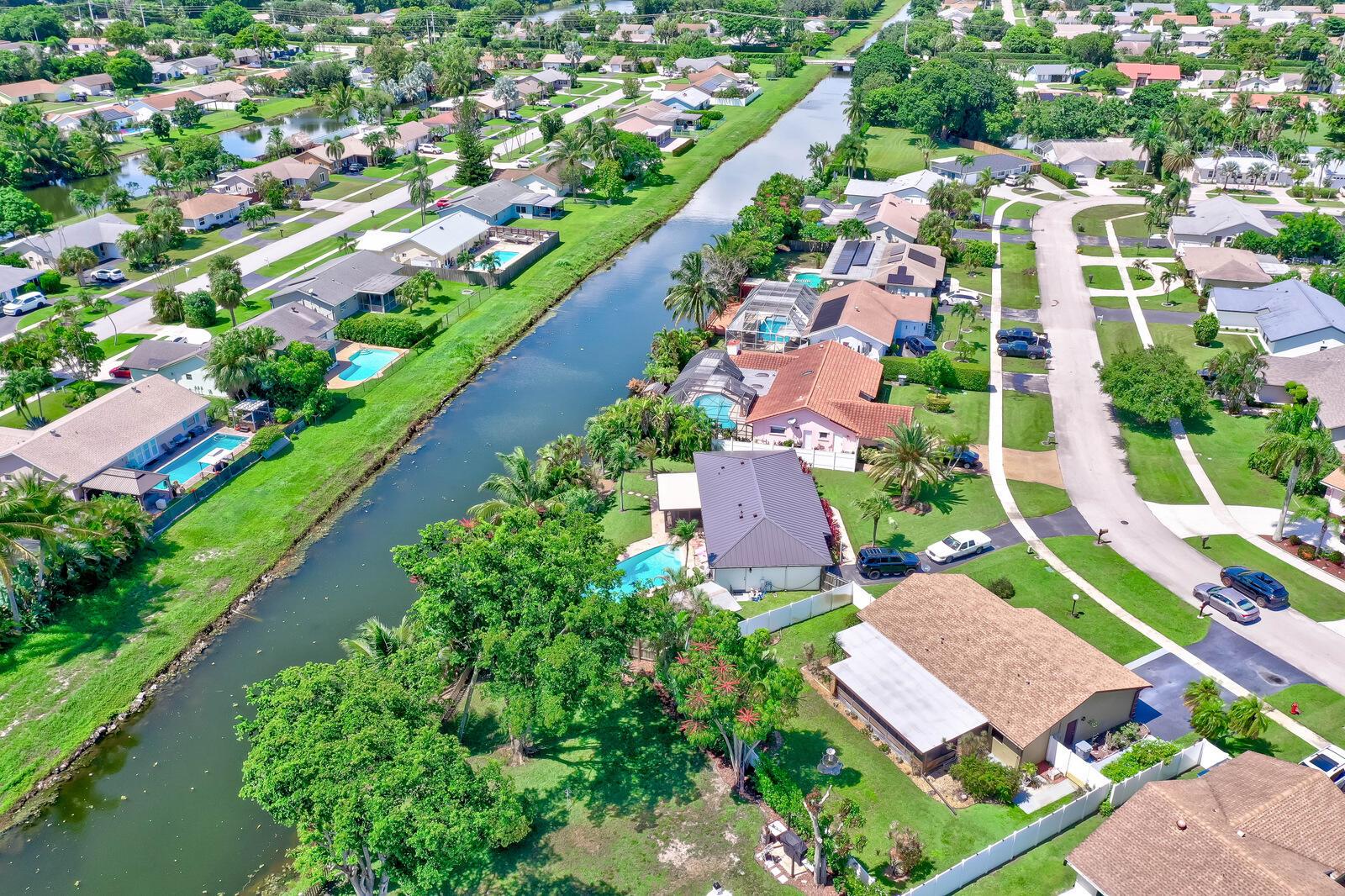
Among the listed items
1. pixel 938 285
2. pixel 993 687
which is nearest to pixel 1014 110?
pixel 938 285

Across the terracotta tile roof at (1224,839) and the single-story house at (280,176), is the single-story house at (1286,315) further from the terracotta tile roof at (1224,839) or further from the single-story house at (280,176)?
the single-story house at (280,176)

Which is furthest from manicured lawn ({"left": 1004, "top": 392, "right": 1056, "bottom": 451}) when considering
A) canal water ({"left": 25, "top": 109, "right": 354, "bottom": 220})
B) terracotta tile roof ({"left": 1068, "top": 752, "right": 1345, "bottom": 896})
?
canal water ({"left": 25, "top": 109, "right": 354, "bottom": 220})

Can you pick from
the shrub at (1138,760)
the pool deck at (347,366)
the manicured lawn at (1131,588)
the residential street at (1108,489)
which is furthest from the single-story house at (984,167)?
the shrub at (1138,760)

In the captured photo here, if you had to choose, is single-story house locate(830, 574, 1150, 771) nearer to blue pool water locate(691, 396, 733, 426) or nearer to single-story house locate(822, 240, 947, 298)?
blue pool water locate(691, 396, 733, 426)

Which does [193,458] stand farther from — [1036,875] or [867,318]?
[1036,875]

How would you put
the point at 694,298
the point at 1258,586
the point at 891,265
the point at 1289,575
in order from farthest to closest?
1. the point at 891,265
2. the point at 694,298
3. the point at 1289,575
4. the point at 1258,586

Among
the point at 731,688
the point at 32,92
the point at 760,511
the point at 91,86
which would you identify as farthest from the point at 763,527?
the point at 91,86

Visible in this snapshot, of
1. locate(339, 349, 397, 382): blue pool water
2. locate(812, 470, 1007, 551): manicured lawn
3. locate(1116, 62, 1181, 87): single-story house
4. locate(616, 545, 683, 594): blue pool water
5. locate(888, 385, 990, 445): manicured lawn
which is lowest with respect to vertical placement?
locate(339, 349, 397, 382): blue pool water
